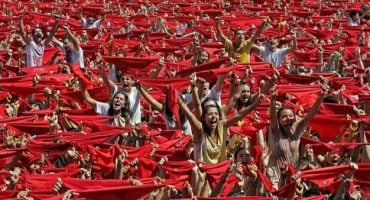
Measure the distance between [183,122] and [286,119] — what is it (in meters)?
2.40

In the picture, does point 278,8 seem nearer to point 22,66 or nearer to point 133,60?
point 22,66

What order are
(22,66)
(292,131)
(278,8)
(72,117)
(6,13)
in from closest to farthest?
(292,131)
(72,117)
(22,66)
(6,13)
(278,8)

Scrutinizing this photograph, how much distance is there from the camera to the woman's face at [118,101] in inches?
515

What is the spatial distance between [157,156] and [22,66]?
819 centimetres

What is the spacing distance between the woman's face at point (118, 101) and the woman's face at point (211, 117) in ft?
7.46

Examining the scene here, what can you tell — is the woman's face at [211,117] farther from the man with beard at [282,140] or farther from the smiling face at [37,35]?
the smiling face at [37,35]

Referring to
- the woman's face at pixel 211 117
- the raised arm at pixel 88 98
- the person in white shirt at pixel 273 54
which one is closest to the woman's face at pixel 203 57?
the person in white shirt at pixel 273 54

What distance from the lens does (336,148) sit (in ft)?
39.5

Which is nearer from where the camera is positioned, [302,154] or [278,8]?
[302,154]

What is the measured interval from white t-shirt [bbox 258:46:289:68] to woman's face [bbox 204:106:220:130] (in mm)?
7375

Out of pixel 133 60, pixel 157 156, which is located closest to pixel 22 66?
pixel 133 60

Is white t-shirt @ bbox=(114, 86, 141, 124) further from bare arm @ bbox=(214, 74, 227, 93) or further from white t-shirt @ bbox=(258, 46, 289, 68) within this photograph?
white t-shirt @ bbox=(258, 46, 289, 68)

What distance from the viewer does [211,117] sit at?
36.2ft

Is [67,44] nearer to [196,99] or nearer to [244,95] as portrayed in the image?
[244,95]
